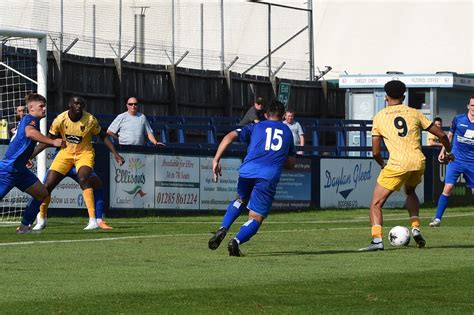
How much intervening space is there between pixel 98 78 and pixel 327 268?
2179 cm

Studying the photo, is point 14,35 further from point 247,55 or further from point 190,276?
point 247,55

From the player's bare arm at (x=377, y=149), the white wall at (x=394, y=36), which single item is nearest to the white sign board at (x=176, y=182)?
the player's bare arm at (x=377, y=149)

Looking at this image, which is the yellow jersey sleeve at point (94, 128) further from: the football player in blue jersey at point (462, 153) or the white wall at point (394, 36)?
the white wall at point (394, 36)

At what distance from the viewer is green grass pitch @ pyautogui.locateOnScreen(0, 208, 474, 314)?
10352 millimetres

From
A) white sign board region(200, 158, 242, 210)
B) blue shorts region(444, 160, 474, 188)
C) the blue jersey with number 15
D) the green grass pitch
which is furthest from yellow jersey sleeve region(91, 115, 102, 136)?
white sign board region(200, 158, 242, 210)

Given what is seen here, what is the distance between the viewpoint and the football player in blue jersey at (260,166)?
15156 mm

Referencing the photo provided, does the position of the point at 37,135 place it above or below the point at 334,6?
below

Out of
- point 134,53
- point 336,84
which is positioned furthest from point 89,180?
point 336,84

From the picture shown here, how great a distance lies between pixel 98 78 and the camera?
114 feet

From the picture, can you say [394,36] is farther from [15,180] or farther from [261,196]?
[261,196]

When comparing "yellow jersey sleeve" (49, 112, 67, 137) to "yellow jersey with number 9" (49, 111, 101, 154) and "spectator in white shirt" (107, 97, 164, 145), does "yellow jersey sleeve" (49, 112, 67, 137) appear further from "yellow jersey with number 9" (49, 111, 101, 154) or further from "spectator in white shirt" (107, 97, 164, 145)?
"spectator in white shirt" (107, 97, 164, 145)

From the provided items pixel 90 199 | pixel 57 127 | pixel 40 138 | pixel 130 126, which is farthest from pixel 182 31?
pixel 40 138

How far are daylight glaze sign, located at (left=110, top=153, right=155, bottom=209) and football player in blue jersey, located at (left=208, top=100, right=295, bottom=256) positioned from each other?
1035 cm

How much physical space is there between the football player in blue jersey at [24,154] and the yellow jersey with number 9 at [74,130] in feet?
5.45
